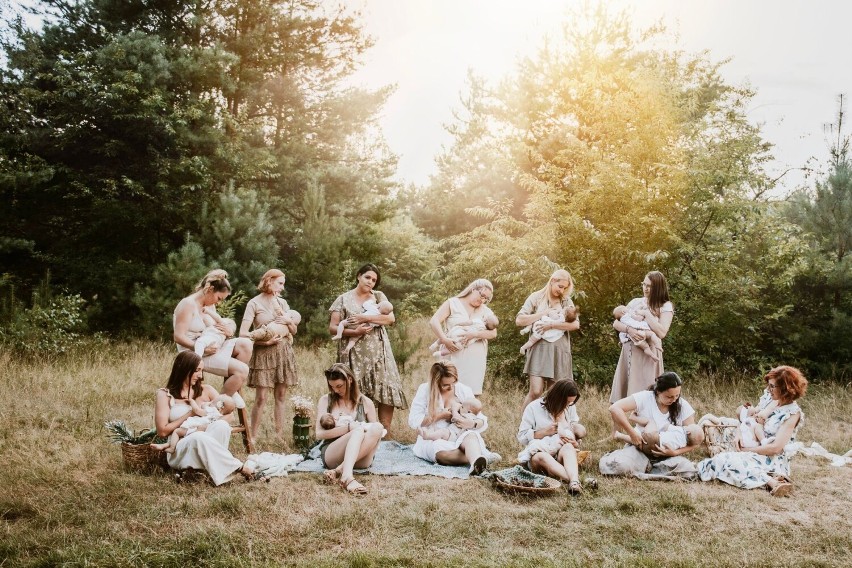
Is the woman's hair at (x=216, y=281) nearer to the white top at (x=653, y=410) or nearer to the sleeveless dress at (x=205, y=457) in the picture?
the sleeveless dress at (x=205, y=457)

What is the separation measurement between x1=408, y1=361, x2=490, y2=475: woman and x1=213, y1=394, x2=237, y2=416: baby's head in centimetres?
162

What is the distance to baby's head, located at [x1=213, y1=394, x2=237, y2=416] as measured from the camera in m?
5.55

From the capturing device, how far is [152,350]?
10.8 meters

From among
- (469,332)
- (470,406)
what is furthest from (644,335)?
(470,406)

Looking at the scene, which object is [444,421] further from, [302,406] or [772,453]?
[772,453]

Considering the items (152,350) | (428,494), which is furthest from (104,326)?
(428,494)

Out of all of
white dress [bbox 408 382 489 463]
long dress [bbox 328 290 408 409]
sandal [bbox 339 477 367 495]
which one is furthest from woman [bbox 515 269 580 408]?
sandal [bbox 339 477 367 495]

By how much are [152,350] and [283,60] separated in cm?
792

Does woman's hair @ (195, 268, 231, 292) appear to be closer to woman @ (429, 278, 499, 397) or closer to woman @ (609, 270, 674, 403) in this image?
woman @ (429, 278, 499, 397)

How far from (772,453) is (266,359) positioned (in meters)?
4.69

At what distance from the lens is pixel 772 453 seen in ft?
17.9

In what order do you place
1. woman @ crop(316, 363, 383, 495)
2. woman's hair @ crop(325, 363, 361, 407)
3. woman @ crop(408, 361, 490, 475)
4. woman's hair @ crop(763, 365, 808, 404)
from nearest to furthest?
1. woman @ crop(316, 363, 383, 495)
2. woman's hair @ crop(763, 365, 808, 404)
3. woman's hair @ crop(325, 363, 361, 407)
4. woman @ crop(408, 361, 490, 475)

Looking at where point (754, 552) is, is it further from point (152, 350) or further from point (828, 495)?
point (152, 350)

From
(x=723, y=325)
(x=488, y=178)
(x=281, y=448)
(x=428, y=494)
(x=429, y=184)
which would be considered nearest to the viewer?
(x=428, y=494)
